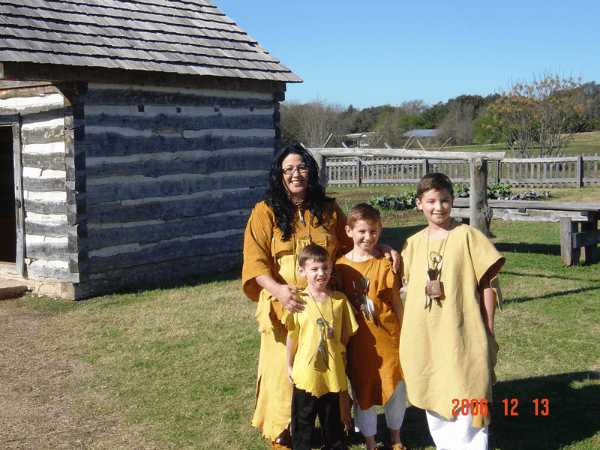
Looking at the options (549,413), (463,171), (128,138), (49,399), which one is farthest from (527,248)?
(463,171)

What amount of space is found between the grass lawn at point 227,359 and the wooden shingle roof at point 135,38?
3.12 metres

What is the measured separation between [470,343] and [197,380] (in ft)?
9.42

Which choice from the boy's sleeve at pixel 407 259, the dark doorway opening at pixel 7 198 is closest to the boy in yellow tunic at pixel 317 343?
the boy's sleeve at pixel 407 259

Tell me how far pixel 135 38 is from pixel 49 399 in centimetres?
589

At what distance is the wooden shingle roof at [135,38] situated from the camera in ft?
26.8

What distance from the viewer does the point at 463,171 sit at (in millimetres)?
24109

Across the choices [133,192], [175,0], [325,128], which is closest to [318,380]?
[133,192]

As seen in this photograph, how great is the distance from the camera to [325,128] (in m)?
36.6

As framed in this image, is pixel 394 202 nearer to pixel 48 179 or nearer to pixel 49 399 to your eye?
pixel 48 179

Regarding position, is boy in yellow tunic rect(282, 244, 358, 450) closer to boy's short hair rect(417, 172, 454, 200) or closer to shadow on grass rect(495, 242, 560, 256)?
boy's short hair rect(417, 172, 454, 200)

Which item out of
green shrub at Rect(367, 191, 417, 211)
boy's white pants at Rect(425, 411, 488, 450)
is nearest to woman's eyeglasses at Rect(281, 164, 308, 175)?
boy's white pants at Rect(425, 411, 488, 450)

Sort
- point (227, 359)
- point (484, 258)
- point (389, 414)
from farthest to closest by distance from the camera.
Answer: point (227, 359) → point (389, 414) → point (484, 258)

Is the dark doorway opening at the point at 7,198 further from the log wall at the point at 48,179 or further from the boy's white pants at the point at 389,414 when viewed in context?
the boy's white pants at the point at 389,414

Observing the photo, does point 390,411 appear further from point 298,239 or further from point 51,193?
point 51,193
